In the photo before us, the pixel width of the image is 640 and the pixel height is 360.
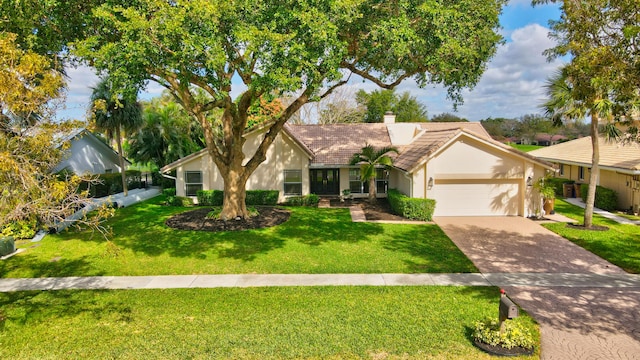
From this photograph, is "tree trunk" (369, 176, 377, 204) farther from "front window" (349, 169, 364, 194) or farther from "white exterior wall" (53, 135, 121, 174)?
"white exterior wall" (53, 135, 121, 174)

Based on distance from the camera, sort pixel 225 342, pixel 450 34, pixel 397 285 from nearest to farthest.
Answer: pixel 225 342 < pixel 397 285 < pixel 450 34

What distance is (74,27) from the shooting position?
13.5 m

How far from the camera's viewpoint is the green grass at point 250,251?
12.3 m

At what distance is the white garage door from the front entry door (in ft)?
25.1

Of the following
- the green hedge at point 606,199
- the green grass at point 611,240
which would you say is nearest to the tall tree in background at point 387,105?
the green hedge at point 606,199

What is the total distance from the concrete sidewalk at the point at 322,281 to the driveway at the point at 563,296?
44cm

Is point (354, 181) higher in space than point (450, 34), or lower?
lower

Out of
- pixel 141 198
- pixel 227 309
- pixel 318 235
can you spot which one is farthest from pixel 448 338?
pixel 141 198

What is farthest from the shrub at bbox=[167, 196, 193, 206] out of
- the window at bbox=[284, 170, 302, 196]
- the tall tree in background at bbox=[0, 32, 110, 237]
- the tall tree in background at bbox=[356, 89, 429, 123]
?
the tall tree in background at bbox=[356, 89, 429, 123]

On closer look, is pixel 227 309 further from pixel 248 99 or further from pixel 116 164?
pixel 116 164

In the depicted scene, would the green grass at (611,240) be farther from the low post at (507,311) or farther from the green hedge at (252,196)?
the green hedge at (252,196)

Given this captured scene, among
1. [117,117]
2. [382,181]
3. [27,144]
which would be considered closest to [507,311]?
[27,144]

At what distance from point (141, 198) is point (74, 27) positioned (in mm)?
15704

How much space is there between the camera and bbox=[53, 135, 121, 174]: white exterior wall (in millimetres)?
24688
